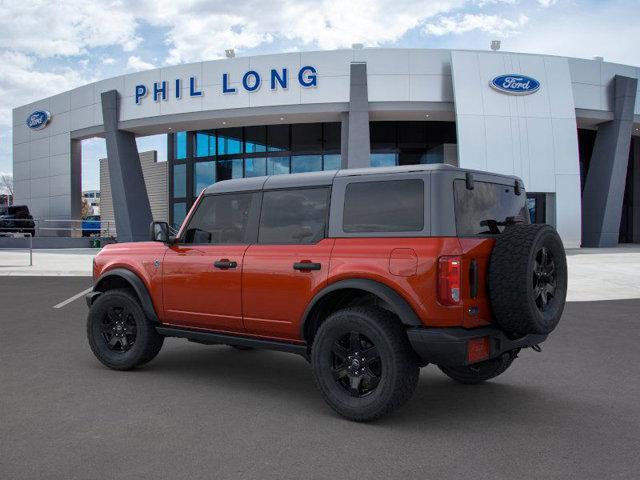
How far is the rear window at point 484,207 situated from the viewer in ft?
13.9

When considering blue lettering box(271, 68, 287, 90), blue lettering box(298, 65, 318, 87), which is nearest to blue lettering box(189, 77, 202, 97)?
blue lettering box(271, 68, 287, 90)

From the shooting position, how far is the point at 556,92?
84.9ft

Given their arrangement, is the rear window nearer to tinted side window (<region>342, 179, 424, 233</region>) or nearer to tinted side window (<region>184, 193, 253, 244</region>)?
tinted side window (<region>342, 179, 424, 233</region>)

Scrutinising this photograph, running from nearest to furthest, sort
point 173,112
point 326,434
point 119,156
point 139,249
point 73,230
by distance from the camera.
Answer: point 326,434
point 139,249
point 173,112
point 119,156
point 73,230

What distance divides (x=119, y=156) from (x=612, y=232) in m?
25.4

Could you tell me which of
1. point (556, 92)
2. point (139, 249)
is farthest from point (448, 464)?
point (556, 92)

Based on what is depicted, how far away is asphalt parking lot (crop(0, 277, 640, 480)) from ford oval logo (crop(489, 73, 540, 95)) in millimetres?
20722

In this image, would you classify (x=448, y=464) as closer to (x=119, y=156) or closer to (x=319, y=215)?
(x=319, y=215)

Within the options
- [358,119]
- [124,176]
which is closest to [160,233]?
[358,119]

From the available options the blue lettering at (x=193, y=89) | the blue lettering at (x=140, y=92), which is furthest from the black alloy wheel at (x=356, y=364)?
the blue lettering at (x=140, y=92)

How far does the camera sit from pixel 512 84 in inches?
997

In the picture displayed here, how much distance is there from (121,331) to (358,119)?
20524mm

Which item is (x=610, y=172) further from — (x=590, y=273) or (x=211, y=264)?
(x=211, y=264)

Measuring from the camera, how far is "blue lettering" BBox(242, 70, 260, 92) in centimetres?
2609
